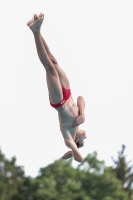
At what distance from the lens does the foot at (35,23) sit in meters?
14.9

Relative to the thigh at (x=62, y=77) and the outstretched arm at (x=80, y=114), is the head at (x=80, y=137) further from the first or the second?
the thigh at (x=62, y=77)

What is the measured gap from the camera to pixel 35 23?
14.9 m

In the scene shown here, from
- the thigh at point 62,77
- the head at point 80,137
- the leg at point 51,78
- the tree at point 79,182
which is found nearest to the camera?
the leg at point 51,78

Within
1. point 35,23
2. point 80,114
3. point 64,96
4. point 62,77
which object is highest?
point 35,23

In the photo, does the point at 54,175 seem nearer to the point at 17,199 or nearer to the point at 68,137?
the point at 17,199

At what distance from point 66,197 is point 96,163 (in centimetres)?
319

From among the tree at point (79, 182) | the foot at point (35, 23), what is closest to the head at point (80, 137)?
the foot at point (35, 23)

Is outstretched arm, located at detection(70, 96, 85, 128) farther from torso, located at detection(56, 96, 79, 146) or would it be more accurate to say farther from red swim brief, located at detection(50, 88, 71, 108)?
red swim brief, located at detection(50, 88, 71, 108)

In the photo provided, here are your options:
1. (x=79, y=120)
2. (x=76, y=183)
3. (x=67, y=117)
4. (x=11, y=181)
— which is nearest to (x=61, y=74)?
(x=67, y=117)

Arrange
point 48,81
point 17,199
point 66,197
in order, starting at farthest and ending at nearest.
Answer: point 17,199, point 66,197, point 48,81

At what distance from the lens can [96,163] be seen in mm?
51094

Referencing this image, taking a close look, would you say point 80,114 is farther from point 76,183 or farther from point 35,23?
point 76,183

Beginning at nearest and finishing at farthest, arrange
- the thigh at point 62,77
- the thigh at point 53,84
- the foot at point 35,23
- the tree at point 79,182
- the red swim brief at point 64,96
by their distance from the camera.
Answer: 1. the foot at point 35,23
2. the thigh at point 53,84
3. the red swim brief at point 64,96
4. the thigh at point 62,77
5. the tree at point 79,182

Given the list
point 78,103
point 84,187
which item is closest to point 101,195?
point 84,187
